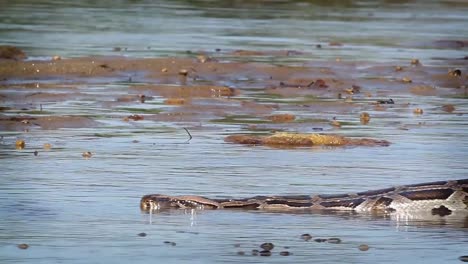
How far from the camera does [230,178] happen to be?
1295cm

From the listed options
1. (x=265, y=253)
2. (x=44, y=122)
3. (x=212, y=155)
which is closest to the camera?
(x=265, y=253)

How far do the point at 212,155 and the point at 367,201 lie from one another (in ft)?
9.56

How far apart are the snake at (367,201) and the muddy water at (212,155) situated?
192 millimetres

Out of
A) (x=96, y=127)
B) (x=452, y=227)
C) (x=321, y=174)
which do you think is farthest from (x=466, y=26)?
(x=452, y=227)

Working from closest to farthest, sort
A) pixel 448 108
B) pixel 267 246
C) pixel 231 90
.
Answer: pixel 267 246, pixel 448 108, pixel 231 90

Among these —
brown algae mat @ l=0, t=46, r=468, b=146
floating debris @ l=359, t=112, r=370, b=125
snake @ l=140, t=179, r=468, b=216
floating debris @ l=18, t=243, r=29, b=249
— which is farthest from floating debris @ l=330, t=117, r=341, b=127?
floating debris @ l=18, t=243, r=29, b=249

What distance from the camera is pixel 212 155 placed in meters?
14.3

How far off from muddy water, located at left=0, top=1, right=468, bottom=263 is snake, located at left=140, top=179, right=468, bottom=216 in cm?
19

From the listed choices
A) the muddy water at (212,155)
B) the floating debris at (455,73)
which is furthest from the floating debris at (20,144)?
the floating debris at (455,73)

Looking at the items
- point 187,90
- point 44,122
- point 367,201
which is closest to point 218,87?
point 187,90

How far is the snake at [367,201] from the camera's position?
11.5m

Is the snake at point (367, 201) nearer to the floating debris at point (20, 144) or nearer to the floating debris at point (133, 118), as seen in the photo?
the floating debris at point (20, 144)

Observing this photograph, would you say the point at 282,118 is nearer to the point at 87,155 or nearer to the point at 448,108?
the point at 448,108

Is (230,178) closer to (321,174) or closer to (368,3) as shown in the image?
(321,174)
